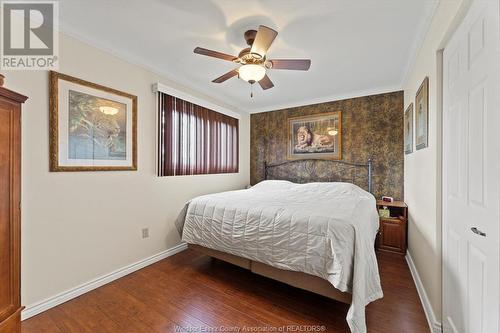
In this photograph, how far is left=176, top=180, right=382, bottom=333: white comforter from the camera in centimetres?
161

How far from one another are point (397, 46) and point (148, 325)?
368cm

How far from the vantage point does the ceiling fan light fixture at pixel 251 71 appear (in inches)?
81.5

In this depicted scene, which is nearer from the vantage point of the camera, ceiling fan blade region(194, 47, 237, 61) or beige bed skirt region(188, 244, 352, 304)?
beige bed skirt region(188, 244, 352, 304)

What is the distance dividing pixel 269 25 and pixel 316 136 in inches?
99.8

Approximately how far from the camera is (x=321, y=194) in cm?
317

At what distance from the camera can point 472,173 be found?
123 cm

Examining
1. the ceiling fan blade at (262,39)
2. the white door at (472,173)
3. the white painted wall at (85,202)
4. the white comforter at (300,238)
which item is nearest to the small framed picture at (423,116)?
the white door at (472,173)

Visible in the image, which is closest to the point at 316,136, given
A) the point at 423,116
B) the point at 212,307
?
the point at 423,116

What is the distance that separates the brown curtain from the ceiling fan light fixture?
146 centimetres

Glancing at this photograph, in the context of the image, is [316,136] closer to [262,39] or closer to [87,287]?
[262,39]

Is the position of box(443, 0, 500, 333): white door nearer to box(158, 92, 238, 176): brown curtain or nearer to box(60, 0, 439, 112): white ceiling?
box(60, 0, 439, 112): white ceiling

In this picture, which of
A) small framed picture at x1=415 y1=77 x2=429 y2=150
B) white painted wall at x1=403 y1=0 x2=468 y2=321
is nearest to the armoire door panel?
white painted wall at x1=403 y1=0 x2=468 y2=321

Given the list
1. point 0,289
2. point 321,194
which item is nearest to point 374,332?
point 321,194

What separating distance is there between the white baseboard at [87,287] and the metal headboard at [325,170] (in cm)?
259
